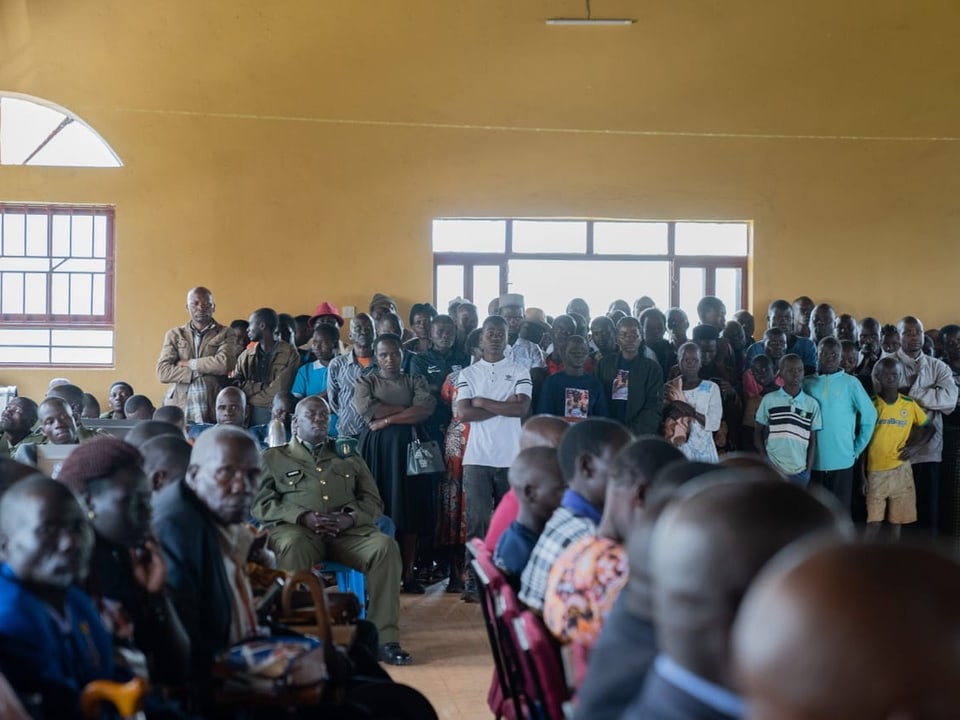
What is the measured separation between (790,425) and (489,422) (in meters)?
2.06

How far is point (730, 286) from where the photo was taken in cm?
1194

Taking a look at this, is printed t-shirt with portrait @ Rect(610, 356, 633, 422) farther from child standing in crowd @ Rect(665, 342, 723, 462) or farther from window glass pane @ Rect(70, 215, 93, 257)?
window glass pane @ Rect(70, 215, 93, 257)

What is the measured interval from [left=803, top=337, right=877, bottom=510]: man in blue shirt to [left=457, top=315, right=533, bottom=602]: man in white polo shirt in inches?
84.9

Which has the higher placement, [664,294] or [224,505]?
[664,294]

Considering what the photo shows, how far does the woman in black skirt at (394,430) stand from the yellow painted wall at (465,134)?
465 cm

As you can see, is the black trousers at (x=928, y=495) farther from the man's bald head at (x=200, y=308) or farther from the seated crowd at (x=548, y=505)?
the man's bald head at (x=200, y=308)

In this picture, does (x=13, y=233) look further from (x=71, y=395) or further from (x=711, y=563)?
(x=711, y=563)

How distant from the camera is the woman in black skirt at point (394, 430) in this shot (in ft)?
21.7

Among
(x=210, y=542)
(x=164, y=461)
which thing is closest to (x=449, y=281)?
(x=164, y=461)

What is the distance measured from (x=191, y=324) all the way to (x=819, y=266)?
7.06 m

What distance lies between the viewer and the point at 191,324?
7793 mm

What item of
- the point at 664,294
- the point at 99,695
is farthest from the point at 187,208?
the point at 99,695

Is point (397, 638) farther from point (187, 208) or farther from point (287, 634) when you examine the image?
point (187, 208)

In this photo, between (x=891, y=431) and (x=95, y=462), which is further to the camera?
(x=891, y=431)
